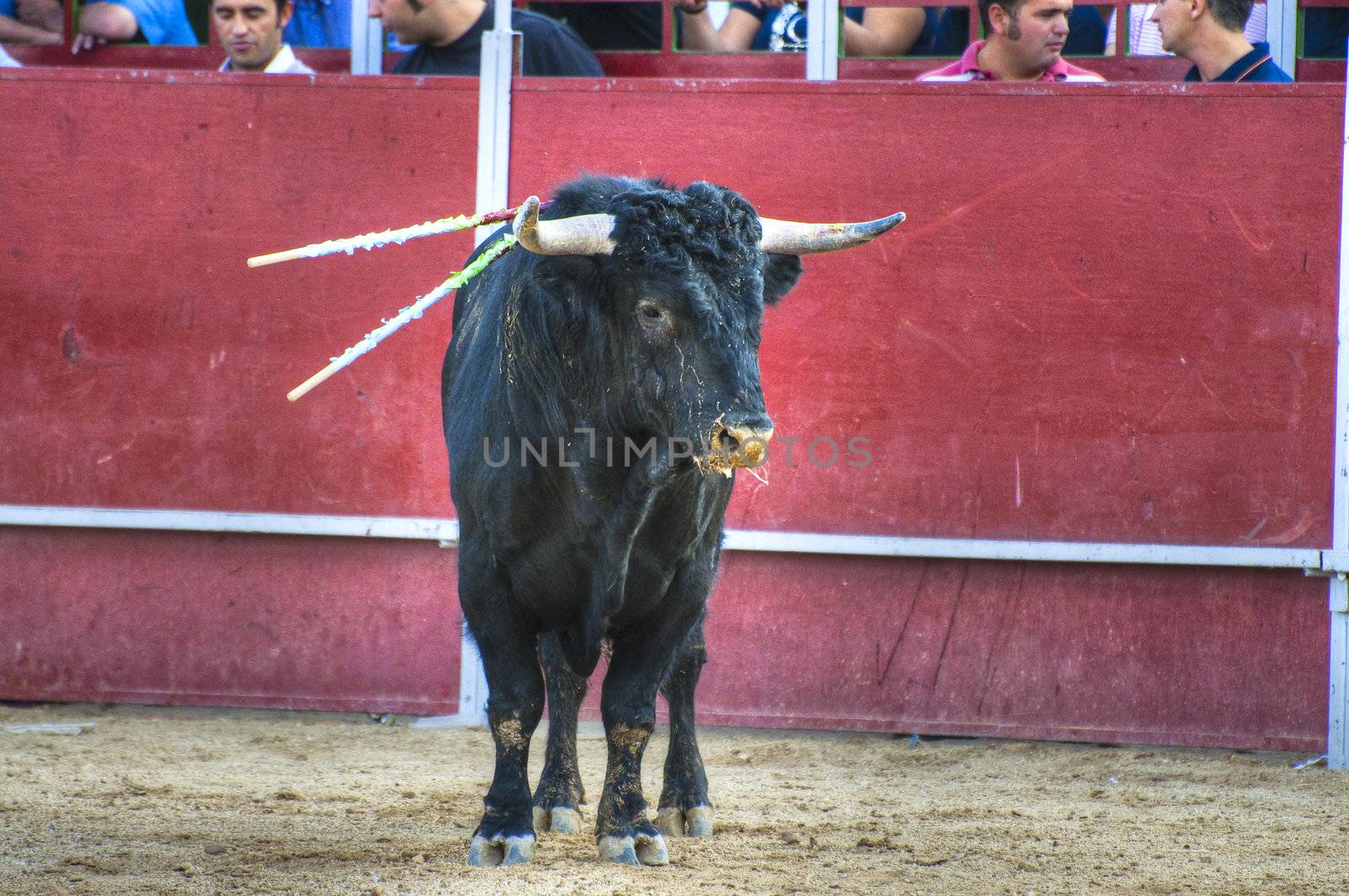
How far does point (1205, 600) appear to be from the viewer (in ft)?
18.6

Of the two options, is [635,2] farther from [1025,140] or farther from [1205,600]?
[1205,600]

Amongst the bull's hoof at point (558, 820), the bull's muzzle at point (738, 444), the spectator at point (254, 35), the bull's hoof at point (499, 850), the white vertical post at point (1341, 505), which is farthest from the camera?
the spectator at point (254, 35)

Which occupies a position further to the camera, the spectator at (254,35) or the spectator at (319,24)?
the spectator at (319,24)

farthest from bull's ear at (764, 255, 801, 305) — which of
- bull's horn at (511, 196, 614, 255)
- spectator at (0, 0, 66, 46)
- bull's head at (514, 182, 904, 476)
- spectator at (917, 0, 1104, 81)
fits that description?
spectator at (0, 0, 66, 46)

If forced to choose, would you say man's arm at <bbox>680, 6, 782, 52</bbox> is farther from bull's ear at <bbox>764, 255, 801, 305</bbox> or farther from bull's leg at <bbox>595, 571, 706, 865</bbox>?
bull's leg at <bbox>595, 571, 706, 865</bbox>

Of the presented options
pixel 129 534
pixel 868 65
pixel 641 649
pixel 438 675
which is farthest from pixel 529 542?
pixel 868 65

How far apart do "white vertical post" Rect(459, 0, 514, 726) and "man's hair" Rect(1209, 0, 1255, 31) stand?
257 centimetres

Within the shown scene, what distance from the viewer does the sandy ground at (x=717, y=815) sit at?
385 cm

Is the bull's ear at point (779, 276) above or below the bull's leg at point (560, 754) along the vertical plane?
above

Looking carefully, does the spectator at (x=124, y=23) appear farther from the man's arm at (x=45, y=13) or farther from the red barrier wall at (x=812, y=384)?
the red barrier wall at (x=812, y=384)

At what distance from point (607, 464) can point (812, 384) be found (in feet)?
6.54

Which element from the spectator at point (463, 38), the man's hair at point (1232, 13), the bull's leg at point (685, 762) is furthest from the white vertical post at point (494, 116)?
the man's hair at point (1232, 13)

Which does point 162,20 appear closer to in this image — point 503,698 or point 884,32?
point 884,32

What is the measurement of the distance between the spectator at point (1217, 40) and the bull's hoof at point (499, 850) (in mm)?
3783
